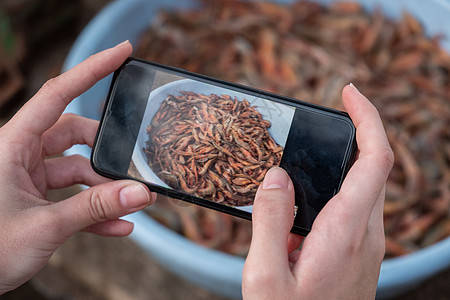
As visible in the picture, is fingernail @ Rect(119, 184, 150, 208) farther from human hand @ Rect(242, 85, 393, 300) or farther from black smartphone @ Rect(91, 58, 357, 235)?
human hand @ Rect(242, 85, 393, 300)

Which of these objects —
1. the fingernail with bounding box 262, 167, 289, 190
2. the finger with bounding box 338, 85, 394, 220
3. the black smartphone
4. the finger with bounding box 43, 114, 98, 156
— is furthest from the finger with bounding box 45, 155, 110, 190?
the finger with bounding box 338, 85, 394, 220

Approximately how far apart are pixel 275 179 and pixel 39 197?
34 cm

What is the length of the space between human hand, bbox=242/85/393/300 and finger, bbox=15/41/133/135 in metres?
0.30

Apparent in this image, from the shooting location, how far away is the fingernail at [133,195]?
25.7 inches

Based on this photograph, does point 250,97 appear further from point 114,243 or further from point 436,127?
point 114,243

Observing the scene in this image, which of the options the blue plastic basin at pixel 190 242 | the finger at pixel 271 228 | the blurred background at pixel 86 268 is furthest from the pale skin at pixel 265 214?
the blurred background at pixel 86 268

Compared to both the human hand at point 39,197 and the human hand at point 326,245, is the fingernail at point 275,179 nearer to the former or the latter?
the human hand at point 326,245

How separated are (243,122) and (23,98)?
46.8 inches

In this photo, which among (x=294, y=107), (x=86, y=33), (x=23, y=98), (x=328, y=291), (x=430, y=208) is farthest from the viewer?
(x=23, y=98)

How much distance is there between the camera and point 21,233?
627mm

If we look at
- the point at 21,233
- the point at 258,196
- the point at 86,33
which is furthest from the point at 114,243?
the point at 258,196

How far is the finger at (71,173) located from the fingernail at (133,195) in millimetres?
A: 185

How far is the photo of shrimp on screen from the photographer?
676mm

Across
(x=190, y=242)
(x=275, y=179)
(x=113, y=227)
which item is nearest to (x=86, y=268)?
(x=190, y=242)
